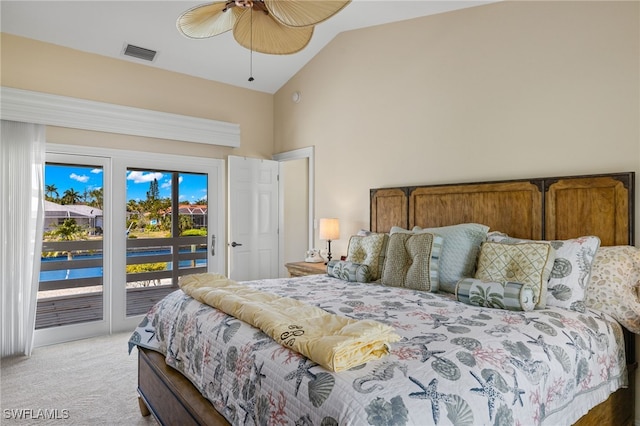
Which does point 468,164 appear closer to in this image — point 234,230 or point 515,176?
point 515,176

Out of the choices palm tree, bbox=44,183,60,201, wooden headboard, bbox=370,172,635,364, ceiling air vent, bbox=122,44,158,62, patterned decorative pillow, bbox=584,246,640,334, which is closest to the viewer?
patterned decorative pillow, bbox=584,246,640,334

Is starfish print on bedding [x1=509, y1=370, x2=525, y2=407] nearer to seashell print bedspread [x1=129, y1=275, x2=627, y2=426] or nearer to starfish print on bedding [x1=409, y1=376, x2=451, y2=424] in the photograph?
seashell print bedspread [x1=129, y1=275, x2=627, y2=426]

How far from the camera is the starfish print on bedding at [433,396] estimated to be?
3.62 ft

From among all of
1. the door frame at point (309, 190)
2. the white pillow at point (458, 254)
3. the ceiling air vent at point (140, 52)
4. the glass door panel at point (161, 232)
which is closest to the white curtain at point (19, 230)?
the glass door panel at point (161, 232)

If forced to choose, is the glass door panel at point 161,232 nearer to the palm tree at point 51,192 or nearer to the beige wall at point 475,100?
the palm tree at point 51,192

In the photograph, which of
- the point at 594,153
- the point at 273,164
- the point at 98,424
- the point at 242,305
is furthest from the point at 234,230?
the point at 594,153

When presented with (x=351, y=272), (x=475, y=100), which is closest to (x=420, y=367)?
(x=351, y=272)

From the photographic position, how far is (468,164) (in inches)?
125

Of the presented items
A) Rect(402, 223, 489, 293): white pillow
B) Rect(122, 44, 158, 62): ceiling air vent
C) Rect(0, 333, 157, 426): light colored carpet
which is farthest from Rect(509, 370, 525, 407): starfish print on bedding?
Rect(122, 44, 158, 62): ceiling air vent

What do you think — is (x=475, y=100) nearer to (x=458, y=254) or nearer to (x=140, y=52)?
(x=458, y=254)

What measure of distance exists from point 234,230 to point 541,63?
3.52m

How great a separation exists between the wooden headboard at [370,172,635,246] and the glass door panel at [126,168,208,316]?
2423mm

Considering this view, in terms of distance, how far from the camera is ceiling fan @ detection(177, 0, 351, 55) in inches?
78.9

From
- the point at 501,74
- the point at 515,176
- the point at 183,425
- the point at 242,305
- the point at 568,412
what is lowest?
the point at 183,425
